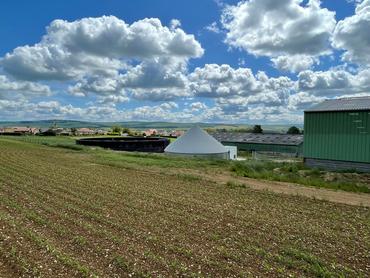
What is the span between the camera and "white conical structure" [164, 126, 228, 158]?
36.2 meters

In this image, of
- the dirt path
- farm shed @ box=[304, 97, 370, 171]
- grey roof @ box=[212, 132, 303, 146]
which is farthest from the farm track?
grey roof @ box=[212, 132, 303, 146]

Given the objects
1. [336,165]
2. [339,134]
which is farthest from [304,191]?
[339,134]

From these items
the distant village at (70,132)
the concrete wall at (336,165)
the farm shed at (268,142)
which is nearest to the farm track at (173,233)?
the concrete wall at (336,165)

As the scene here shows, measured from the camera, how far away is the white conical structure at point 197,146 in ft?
119

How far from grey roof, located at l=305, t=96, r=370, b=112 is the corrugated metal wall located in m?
0.33

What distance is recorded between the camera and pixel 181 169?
2320 centimetres

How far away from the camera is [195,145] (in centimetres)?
3684

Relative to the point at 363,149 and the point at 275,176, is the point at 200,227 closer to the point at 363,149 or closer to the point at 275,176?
the point at 275,176

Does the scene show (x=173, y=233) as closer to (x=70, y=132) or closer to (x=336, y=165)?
(x=336, y=165)

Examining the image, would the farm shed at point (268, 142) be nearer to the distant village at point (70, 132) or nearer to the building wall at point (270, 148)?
the building wall at point (270, 148)

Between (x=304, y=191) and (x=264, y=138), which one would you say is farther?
(x=264, y=138)

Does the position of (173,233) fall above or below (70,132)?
below

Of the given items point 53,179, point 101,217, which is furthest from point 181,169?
point 101,217

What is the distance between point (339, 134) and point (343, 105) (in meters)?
2.44
